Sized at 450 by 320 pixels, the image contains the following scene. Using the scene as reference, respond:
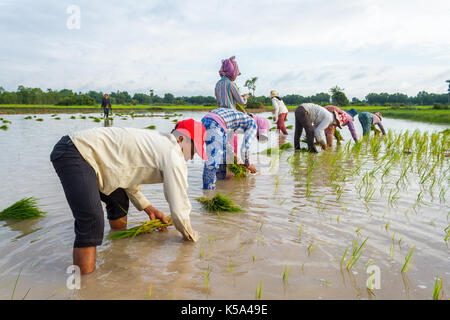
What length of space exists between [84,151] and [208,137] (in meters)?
2.18

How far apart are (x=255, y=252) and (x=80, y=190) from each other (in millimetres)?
1339

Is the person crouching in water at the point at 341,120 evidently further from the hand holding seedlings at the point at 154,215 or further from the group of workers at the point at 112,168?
the group of workers at the point at 112,168

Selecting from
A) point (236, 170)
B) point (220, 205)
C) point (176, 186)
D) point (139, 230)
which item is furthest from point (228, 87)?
point (176, 186)

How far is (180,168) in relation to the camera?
215cm

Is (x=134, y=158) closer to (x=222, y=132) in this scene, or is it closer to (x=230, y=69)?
(x=222, y=132)

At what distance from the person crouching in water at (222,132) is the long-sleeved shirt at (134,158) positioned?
1884 mm

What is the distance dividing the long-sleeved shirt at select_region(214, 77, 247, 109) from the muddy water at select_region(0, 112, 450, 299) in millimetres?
1436

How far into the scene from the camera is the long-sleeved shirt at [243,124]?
14.2 ft

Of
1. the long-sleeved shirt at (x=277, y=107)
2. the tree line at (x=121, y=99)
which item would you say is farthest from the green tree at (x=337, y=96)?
the long-sleeved shirt at (x=277, y=107)

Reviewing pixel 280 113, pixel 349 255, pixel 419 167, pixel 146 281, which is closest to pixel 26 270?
pixel 146 281

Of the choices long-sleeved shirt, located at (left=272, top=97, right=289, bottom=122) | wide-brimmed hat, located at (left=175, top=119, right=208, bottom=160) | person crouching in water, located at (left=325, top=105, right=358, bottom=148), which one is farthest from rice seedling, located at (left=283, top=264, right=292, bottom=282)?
long-sleeved shirt, located at (left=272, top=97, right=289, bottom=122)

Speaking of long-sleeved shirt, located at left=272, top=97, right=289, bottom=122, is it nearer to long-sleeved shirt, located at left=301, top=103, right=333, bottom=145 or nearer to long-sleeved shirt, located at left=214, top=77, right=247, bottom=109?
long-sleeved shirt, located at left=301, top=103, right=333, bottom=145

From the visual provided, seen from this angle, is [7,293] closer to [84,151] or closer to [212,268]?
[84,151]

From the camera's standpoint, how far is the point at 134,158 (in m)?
2.18
